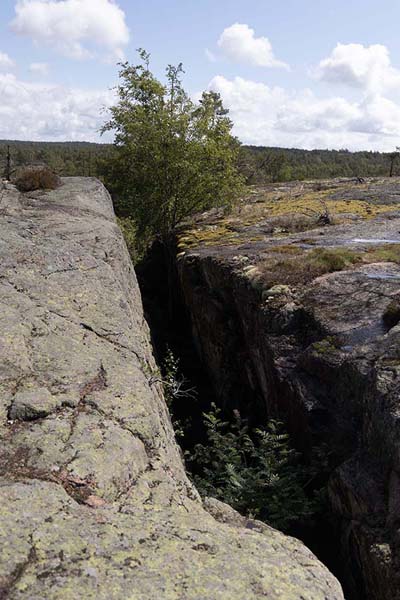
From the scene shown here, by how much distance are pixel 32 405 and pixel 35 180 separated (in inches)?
417

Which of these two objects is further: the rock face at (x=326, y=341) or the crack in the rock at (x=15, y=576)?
the rock face at (x=326, y=341)

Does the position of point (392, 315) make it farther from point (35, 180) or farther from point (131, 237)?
point (131, 237)

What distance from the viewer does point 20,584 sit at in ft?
9.43

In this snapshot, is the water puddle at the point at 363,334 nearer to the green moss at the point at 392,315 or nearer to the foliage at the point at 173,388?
the green moss at the point at 392,315

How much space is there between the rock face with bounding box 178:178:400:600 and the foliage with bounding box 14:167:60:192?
15.7ft

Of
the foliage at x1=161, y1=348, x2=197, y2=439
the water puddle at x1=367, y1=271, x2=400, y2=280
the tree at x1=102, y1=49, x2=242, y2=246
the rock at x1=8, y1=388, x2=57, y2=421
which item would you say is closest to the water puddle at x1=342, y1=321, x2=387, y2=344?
the water puddle at x1=367, y1=271, x2=400, y2=280

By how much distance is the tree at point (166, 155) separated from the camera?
71.0 ft

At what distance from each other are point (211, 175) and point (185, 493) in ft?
61.6

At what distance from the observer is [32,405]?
16.0ft

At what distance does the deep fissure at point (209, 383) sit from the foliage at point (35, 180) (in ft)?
16.9

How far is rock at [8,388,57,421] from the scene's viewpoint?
4730 millimetres

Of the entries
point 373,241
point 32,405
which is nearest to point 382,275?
point 373,241

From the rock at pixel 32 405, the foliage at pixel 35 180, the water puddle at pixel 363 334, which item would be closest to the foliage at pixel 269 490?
the water puddle at pixel 363 334

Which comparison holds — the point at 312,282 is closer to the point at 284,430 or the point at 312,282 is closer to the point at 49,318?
the point at 284,430
